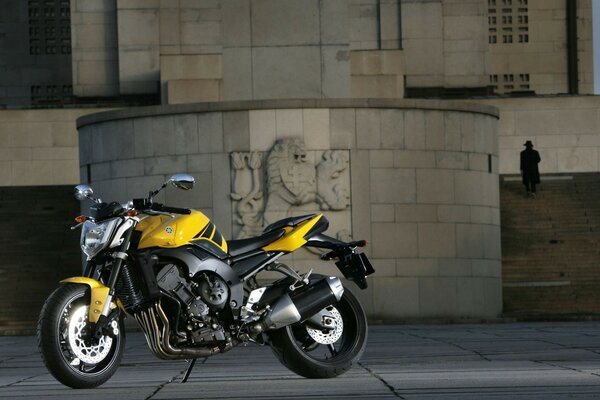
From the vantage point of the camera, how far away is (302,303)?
1123 cm

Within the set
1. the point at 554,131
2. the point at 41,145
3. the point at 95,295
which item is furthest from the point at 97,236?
the point at 554,131

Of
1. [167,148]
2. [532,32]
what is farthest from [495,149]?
[532,32]

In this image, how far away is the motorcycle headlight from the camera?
10570mm

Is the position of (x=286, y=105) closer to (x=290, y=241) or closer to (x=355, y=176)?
(x=355, y=176)

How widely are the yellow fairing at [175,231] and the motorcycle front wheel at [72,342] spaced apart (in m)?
0.58

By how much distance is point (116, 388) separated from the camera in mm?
10680

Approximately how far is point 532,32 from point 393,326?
28883 millimetres

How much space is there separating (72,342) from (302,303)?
1740mm

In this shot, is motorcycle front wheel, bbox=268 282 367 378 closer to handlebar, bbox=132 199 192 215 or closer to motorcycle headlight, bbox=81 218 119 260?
handlebar, bbox=132 199 192 215

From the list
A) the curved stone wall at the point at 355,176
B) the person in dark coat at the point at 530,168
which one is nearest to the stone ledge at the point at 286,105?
the curved stone wall at the point at 355,176

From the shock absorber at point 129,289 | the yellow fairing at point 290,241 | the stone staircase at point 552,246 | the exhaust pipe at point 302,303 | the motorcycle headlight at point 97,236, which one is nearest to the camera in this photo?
the motorcycle headlight at point 97,236

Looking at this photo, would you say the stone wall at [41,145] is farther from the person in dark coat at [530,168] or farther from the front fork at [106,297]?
the front fork at [106,297]

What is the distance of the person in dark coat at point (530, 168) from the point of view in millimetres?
34500

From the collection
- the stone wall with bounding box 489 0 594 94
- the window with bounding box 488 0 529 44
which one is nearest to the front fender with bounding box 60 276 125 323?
the stone wall with bounding box 489 0 594 94
